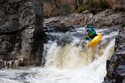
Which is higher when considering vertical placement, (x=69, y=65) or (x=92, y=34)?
(x=92, y=34)

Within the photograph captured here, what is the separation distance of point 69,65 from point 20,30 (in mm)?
3678

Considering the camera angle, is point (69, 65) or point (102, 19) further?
point (102, 19)

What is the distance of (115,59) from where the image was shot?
3.10m

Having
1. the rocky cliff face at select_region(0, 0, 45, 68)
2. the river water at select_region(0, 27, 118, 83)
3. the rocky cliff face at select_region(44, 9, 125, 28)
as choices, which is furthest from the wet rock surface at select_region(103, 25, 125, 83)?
the rocky cliff face at select_region(44, 9, 125, 28)

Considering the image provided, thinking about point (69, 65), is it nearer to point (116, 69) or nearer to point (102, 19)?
point (116, 69)

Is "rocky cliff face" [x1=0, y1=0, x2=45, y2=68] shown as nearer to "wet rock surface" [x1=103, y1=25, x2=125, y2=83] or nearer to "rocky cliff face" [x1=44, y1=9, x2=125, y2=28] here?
"wet rock surface" [x1=103, y1=25, x2=125, y2=83]

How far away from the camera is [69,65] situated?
6.46 metres

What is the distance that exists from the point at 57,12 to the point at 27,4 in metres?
13.2

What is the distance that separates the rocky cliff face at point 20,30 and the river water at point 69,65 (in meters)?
0.65

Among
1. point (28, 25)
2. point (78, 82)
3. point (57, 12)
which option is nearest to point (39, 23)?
point (28, 25)

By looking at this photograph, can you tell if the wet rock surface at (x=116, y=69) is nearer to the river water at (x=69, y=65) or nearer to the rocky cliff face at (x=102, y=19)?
the river water at (x=69, y=65)

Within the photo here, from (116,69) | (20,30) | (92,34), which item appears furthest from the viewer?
(20,30)

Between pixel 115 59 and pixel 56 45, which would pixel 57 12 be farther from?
pixel 115 59

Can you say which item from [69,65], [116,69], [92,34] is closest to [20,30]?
[69,65]
